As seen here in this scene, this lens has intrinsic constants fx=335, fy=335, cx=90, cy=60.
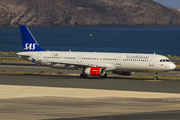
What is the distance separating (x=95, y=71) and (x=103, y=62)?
110 inches

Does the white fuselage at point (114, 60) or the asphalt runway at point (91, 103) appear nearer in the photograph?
the asphalt runway at point (91, 103)

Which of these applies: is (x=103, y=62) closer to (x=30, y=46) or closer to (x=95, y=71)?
(x=95, y=71)

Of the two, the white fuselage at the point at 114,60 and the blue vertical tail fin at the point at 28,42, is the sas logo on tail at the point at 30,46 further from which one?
the white fuselage at the point at 114,60

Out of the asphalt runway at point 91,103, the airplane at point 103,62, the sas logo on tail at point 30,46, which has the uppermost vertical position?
the sas logo on tail at point 30,46

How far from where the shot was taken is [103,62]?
2146 inches

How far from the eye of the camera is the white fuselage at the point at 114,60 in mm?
51500

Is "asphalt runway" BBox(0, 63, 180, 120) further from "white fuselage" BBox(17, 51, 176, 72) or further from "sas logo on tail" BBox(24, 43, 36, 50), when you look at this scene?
"sas logo on tail" BBox(24, 43, 36, 50)

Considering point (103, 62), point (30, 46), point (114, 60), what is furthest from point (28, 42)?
point (114, 60)

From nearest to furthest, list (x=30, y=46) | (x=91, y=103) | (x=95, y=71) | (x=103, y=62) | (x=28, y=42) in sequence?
(x=91, y=103)
(x=95, y=71)
(x=103, y=62)
(x=30, y=46)
(x=28, y=42)

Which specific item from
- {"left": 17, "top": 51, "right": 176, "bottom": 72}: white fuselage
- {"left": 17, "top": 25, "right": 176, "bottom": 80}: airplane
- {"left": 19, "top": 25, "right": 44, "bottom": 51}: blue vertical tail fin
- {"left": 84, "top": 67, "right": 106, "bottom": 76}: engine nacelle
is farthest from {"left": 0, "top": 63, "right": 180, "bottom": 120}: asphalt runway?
{"left": 19, "top": 25, "right": 44, "bottom": 51}: blue vertical tail fin

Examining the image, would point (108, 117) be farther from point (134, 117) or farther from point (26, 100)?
point (26, 100)

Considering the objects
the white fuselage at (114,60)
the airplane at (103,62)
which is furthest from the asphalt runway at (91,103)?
the airplane at (103,62)

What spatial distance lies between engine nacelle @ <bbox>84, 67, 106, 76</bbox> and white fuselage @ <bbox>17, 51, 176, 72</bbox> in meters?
1.18

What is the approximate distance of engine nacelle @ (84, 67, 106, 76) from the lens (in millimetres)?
52250
